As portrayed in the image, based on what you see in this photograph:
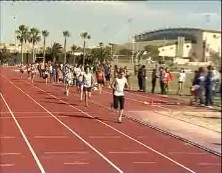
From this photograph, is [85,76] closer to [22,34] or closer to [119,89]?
[119,89]

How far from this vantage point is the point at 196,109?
1577cm

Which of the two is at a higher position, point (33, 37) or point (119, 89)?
point (33, 37)

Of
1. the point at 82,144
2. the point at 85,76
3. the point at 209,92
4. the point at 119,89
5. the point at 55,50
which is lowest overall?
the point at 82,144

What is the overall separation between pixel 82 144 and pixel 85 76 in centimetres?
552

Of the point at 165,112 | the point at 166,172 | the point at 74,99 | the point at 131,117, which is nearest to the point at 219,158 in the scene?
the point at 166,172

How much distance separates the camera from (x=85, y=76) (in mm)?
14320

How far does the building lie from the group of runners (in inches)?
127

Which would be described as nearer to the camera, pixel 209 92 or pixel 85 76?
pixel 85 76

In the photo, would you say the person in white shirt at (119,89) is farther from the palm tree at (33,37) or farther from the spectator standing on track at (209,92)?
the palm tree at (33,37)

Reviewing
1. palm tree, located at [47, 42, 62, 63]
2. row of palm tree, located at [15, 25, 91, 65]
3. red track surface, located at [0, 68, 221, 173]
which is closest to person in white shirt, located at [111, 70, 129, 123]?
red track surface, located at [0, 68, 221, 173]

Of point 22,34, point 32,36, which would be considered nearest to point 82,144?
point 32,36

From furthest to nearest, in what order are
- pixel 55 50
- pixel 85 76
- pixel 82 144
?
pixel 85 76 → pixel 82 144 → pixel 55 50

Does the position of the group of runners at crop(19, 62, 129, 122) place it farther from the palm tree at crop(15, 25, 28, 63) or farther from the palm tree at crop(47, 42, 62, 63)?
the palm tree at crop(15, 25, 28, 63)

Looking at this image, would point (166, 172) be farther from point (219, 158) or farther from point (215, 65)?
point (215, 65)
